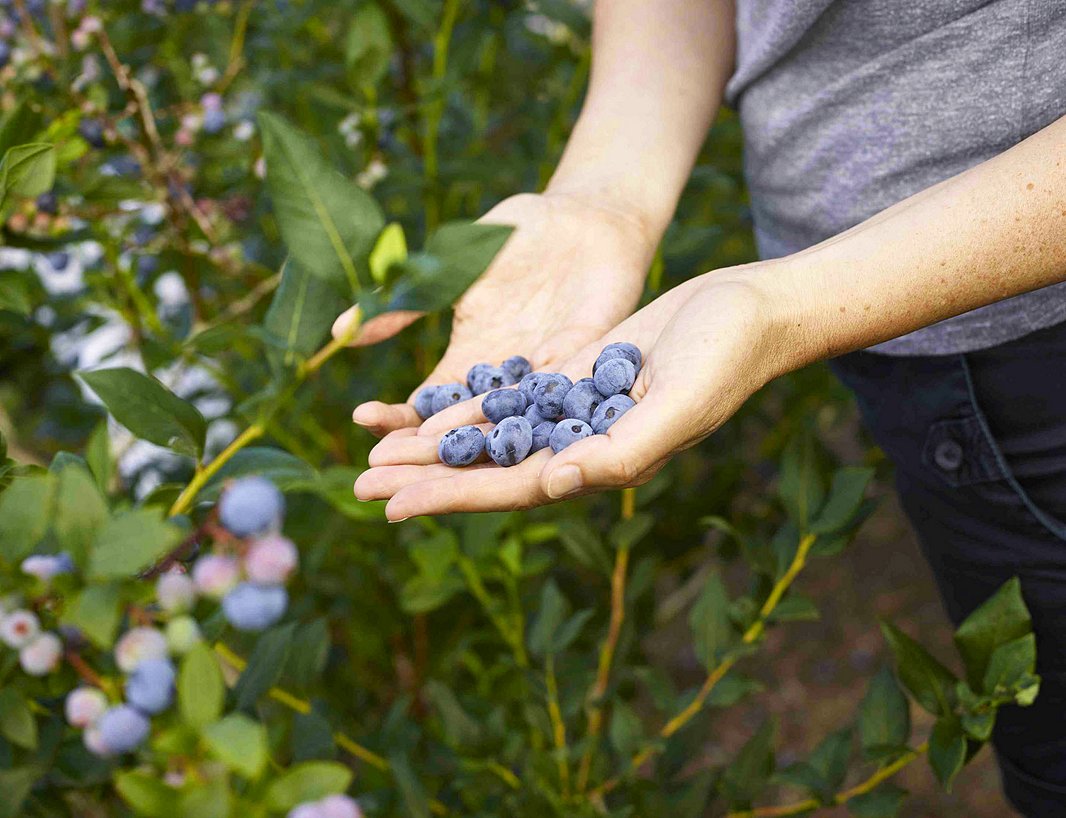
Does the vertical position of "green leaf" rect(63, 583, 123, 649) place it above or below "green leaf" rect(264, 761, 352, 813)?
above

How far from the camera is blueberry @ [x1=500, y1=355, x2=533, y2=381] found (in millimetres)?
1092

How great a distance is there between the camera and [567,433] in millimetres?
910

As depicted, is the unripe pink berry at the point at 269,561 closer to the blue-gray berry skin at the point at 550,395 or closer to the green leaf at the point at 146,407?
the green leaf at the point at 146,407

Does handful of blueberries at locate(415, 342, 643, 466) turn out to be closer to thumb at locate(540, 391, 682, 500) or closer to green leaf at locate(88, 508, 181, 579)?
thumb at locate(540, 391, 682, 500)

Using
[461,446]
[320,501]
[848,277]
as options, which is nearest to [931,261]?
[848,277]

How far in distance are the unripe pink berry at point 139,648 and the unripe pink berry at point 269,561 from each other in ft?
0.18

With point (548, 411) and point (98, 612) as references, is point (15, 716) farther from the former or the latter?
point (548, 411)

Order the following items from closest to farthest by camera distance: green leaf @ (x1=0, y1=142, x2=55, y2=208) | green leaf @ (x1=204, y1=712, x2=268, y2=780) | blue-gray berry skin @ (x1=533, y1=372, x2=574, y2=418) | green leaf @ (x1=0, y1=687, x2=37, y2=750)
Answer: green leaf @ (x1=204, y1=712, x2=268, y2=780) < green leaf @ (x1=0, y1=687, x2=37, y2=750) < green leaf @ (x1=0, y1=142, x2=55, y2=208) < blue-gray berry skin @ (x1=533, y1=372, x2=574, y2=418)

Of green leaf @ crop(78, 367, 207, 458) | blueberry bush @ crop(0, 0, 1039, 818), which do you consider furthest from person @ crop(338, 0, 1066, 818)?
green leaf @ crop(78, 367, 207, 458)

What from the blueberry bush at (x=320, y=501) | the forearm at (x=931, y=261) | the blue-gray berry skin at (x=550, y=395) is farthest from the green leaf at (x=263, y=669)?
the forearm at (x=931, y=261)

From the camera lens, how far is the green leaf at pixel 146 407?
2.16 feet

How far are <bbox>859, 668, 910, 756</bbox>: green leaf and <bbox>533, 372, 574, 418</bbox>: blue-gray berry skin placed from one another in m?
0.48

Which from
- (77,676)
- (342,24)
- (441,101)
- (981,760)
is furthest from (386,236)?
(981,760)

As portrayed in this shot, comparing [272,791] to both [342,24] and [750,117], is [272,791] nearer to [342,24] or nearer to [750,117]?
[750,117]
